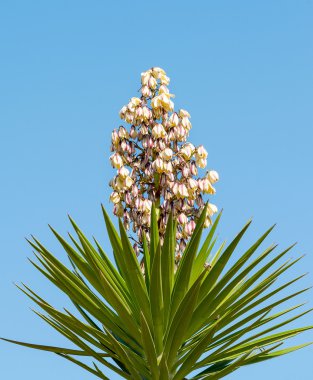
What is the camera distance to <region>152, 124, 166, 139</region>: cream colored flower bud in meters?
5.24

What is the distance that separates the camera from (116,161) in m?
5.29

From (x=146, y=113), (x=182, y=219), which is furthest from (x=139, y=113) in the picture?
(x=182, y=219)

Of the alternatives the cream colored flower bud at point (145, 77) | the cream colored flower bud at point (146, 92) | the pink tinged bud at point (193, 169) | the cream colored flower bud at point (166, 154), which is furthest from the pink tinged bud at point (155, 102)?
the pink tinged bud at point (193, 169)

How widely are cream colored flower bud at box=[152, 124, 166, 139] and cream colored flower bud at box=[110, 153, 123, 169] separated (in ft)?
0.88

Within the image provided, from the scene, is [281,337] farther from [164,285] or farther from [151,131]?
[151,131]

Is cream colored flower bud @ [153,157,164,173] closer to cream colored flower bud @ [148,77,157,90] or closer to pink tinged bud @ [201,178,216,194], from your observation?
pink tinged bud @ [201,178,216,194]

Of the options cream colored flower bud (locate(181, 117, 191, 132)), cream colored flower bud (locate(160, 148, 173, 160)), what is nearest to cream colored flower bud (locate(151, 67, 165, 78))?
cream colored flower bud (locate(181, 117, 191, 132))

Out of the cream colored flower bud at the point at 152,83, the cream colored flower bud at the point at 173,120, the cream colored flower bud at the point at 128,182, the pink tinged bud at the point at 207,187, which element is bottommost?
the cream colored flower bud at the point at 128,182

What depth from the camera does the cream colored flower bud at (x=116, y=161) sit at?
5285 mm

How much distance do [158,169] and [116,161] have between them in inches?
11.7

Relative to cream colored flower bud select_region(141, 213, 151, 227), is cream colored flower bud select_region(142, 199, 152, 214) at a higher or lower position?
higher

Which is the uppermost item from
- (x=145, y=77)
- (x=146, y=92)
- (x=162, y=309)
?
(x=145, y=77)

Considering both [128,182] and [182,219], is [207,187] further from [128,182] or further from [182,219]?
[128,182]

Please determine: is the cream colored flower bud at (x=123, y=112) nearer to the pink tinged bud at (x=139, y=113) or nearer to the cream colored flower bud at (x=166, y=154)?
the pink tinged bud at (x=139, y=113)
